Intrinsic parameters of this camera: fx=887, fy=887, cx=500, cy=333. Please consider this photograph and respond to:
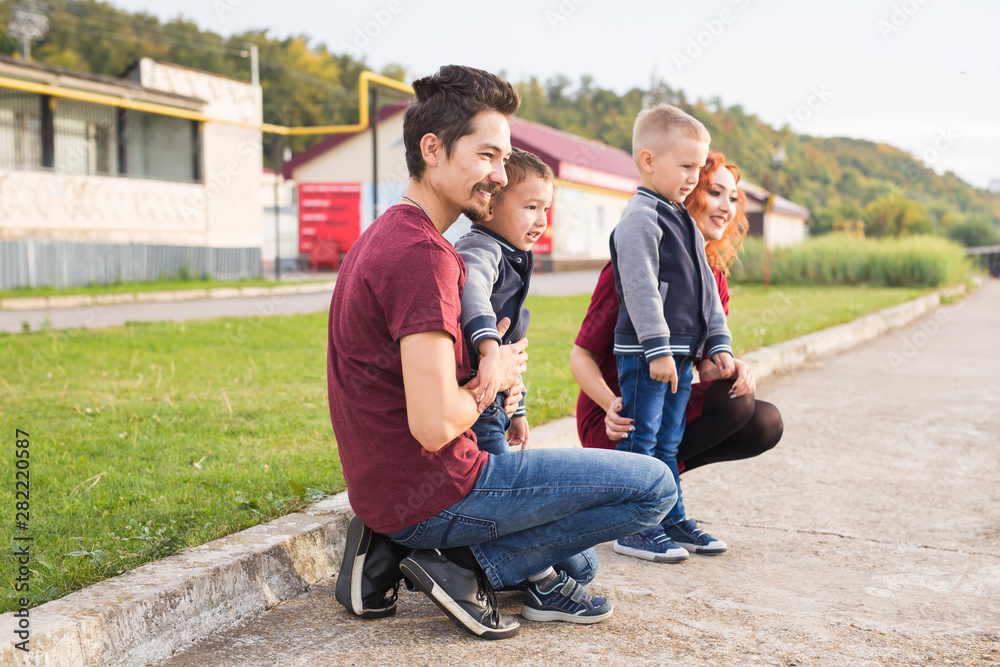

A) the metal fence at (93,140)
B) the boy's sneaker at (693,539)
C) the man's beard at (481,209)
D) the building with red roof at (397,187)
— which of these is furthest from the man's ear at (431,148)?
the building with red roof at (397,187)

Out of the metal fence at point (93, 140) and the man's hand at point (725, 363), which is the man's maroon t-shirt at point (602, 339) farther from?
the metal fence at point (93, 140)

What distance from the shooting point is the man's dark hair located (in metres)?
2.35

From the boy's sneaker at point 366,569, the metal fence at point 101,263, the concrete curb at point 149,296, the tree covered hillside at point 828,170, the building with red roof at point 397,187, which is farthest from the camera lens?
the tree covered hillside at point 828,170

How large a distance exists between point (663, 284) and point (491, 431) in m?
0.95

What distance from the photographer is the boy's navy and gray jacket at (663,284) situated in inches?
124

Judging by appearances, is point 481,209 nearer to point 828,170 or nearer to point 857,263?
point 857,263

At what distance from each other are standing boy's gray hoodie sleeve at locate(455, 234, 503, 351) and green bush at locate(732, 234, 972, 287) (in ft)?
59.2

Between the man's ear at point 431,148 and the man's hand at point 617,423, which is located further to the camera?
the man's hand at point 617,423

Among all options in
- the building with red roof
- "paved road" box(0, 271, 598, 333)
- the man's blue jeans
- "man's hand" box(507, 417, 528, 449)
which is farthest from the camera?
the building with red roof

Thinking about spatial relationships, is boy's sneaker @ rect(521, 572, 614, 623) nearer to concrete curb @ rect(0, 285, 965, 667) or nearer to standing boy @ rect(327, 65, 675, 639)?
standing boy @ rect(327, 65, 675, 639)

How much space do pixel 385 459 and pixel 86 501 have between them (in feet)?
5.34

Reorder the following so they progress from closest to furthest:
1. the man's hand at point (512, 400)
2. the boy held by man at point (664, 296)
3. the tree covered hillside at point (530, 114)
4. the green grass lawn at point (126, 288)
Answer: the man's hand at point (512, 400)
the boy held by man at point (664, 296)
the green grass lawn at point (126, 288)
the tree covered hillside at point (530, 114)

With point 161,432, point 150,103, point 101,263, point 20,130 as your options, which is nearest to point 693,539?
point 161,432

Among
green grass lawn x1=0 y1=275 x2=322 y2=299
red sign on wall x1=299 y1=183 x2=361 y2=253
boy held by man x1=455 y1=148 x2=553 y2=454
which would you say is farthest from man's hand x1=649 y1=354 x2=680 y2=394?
red sign on wall x1=299 y1=183 x2=361 y2=253
